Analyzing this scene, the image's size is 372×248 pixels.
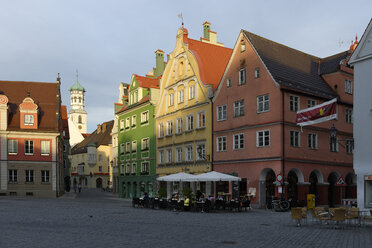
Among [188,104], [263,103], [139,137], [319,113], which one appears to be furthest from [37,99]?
[319,113]

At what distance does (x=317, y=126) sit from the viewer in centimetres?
3856

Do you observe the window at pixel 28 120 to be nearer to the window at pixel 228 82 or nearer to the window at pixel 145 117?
the window at pixel 145 117

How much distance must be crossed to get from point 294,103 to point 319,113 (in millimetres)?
9983

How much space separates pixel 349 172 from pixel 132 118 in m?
29.4

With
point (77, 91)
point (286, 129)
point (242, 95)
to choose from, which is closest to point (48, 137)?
point (242, 95)

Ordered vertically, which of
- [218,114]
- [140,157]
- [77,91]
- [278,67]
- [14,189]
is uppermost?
[77,91]

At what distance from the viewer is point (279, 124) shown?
35.4m

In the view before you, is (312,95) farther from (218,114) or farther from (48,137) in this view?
(48,137)

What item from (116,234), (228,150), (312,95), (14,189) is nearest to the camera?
(116,234)

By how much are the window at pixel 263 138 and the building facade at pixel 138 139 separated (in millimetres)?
19332

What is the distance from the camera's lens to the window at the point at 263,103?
36.9m

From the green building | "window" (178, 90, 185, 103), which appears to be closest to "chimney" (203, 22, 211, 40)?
the green building

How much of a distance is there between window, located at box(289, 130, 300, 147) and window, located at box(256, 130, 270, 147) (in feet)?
5.91

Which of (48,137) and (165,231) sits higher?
(48,137)
